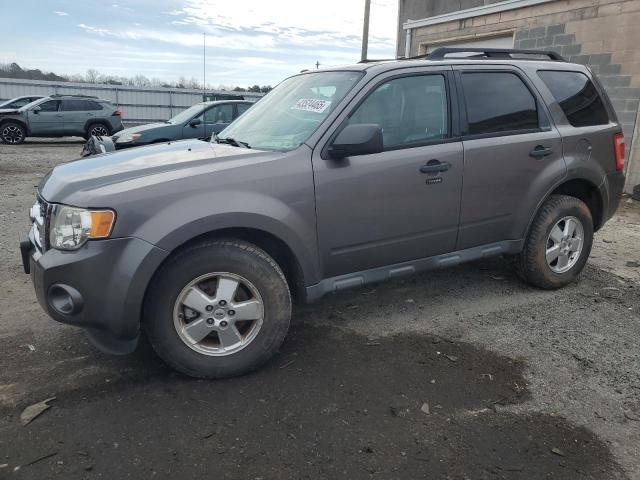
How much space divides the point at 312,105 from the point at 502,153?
1498 mm

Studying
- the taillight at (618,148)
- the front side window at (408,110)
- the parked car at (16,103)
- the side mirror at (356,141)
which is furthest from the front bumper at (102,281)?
the parked car at (16,103)

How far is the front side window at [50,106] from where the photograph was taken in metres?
18.0

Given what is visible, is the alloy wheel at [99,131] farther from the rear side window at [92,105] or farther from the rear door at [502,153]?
the rear door at [502,153]

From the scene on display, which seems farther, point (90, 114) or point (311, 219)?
point (90, 114)

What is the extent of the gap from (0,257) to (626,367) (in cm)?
564

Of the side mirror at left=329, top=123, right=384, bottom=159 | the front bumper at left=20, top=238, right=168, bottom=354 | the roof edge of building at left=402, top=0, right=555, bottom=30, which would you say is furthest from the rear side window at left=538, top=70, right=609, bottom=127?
the roof edge of building at left=402, top=0, right=555, bottom=30

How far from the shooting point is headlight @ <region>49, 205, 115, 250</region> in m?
2.73

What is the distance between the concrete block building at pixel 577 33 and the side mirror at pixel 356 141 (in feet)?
24.5

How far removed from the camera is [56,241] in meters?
2.83

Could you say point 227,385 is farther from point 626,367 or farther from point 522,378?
point 626,367

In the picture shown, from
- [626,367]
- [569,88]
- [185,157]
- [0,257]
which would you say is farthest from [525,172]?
[0,257]

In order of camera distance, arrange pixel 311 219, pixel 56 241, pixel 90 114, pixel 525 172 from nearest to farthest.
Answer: pixel 56 241 → pixel 311 219 → pixel 525 172 → pixel 90 114

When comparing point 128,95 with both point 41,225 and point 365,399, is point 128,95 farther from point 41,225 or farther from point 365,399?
point 365,399

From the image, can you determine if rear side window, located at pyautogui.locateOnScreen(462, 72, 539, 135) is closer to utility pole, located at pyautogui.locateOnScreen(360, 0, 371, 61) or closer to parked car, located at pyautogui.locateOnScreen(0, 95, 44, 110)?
utility pole, located at pyautogui.locateOnScreen(360, 0, 371, 61)
